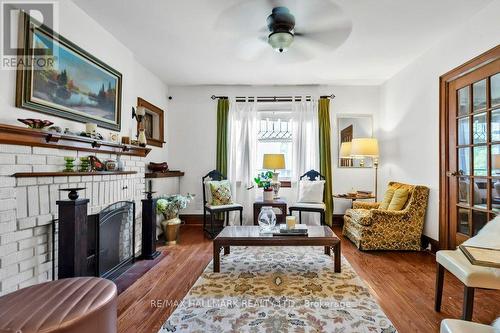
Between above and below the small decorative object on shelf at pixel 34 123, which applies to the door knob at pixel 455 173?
below

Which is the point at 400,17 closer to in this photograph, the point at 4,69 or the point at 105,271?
the point at 4,69

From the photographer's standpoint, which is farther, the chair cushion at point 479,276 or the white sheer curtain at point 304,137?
the white sheer curtain at point 304,137

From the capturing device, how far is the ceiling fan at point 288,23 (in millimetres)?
2264

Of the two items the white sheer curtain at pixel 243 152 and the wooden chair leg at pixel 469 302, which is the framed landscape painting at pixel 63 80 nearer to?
the white sheer curtain at pixel 243 152

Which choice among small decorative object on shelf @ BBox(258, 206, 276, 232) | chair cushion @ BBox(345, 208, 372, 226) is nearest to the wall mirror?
chair cushion @ BBox(345, 208, 372, 226)

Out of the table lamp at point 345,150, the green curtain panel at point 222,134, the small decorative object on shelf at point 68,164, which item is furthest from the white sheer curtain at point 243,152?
the small decorative object on shelf at point 68,164

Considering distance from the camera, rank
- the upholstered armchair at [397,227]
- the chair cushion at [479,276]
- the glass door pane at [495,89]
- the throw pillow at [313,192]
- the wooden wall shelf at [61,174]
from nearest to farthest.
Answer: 1. the chair cushion at [479,276]
2. the wooden wall shelf at [61,174]
3. the glass door pane at [495,89]
4. the upholstered armchair at [397,227]
5. the throw pillow at [313,192]

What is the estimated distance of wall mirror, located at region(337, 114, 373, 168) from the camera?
4.94 meters

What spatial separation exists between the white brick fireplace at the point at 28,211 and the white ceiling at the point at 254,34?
1.54m

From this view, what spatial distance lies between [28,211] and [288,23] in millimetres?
2524

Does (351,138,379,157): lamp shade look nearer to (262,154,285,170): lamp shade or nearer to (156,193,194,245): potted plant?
(262,154,285,170): lamp shade

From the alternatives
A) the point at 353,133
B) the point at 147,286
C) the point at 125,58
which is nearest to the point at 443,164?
the point at 353,133

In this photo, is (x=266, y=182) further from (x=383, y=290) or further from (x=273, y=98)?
(x=383, y=290)

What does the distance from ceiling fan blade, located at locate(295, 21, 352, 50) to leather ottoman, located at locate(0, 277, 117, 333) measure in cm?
259
